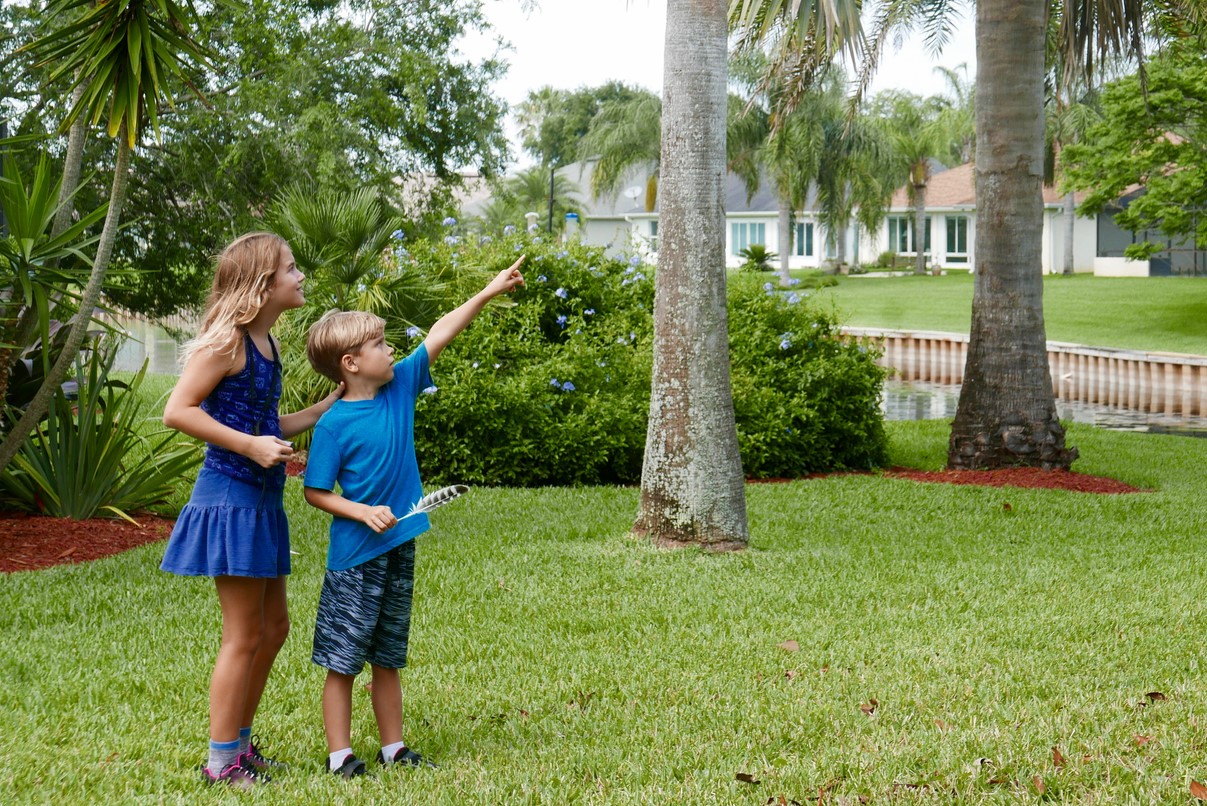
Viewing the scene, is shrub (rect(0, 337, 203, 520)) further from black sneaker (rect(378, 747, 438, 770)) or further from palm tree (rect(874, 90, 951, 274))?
palm tree (rect(874, 90, 951, 274))

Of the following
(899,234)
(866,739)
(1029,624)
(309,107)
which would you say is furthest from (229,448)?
(899,234)

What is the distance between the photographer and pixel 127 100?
6887 millimetres

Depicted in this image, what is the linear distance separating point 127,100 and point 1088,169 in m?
27.4

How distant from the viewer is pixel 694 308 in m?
7.46

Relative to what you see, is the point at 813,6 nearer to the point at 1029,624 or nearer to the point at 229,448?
the point at 1029,624

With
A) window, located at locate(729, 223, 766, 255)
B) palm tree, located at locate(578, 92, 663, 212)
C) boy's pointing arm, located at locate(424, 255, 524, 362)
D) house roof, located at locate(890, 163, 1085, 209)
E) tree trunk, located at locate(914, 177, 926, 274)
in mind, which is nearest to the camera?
boy's pointing arm, located at locate(424, 255, 524, 362)

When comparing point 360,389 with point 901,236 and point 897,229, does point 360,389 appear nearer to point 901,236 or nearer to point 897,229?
point 897,229

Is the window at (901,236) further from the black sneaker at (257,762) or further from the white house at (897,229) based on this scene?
the black sneaker at (257,762)

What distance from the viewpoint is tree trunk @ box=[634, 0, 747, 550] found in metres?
7.42

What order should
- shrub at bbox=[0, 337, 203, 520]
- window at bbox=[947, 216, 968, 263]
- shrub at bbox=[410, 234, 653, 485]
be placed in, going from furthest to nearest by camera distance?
window at bbox=[947, 216, 968, 263], shrub at bbox=[410, 234, 653, 485], shrub at bbox=[0, 337, 203, 520]

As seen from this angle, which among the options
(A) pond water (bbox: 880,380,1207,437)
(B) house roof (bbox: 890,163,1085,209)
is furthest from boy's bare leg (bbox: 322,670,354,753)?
(B) house roof (bbox: 890,163,1085,209)

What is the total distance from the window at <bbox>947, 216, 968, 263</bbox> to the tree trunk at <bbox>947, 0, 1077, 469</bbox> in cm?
4539

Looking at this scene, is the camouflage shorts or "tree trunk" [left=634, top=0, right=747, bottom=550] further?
"tree trunk" [left=634, top=0, right=747, bottom=550]

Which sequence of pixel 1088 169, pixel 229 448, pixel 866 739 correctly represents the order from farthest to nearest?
1. pixel 1088 169
2. pixel 866 739
3. pixel 229 448
